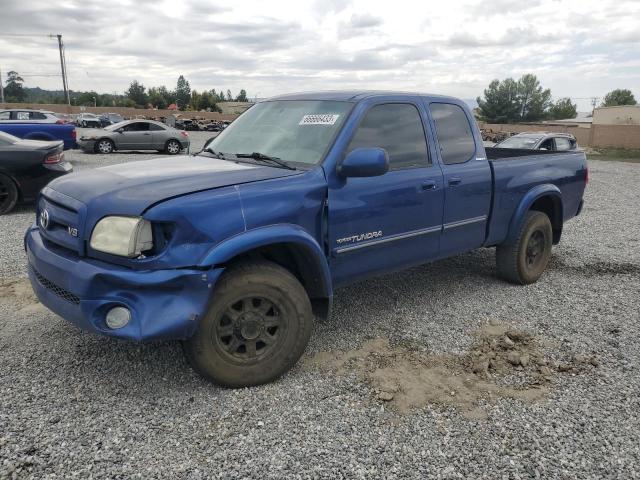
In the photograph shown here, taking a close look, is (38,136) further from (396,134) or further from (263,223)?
(263,223)

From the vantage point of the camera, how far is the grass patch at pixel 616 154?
29098mm

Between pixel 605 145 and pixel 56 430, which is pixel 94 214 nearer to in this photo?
pixel 56 430

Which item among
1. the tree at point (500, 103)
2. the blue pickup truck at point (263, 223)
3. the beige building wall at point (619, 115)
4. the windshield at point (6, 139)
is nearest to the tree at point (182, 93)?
the tree at point (500, 103)

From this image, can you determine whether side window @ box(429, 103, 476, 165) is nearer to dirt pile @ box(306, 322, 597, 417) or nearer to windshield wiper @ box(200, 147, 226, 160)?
dirt pile @ box(306, 322, 597, 417)

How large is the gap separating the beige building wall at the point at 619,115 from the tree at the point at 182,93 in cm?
6615

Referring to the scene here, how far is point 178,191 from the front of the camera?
3014 millimetres

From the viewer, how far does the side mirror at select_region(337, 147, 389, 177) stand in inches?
135

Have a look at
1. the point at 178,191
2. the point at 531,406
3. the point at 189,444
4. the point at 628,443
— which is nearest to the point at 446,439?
the point at 531,406

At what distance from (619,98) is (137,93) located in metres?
95.2

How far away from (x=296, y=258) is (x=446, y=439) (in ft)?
4.72

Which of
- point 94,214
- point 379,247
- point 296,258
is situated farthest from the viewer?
point 379,247

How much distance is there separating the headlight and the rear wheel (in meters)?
18.2

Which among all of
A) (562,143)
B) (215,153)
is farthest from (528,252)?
(562,143)

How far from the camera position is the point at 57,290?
124 inches
